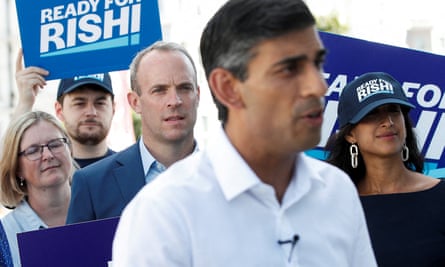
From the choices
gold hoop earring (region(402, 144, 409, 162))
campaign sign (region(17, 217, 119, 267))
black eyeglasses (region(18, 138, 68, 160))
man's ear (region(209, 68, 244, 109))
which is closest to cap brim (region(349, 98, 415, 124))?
gold hoop earring (region(402, 144, 409, 162))

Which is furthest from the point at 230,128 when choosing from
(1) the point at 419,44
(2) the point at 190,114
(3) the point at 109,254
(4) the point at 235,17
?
(1) the point at 419,44

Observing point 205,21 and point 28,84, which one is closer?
point 28,84

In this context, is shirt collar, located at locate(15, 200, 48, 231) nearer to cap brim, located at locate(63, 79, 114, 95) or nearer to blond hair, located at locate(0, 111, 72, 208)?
blond hair, located at locate(0, 111, 72, 208)

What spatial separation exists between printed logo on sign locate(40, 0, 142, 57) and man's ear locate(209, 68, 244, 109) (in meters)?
2.62

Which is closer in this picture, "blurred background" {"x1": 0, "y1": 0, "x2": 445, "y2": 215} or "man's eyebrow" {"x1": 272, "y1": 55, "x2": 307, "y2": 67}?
"man's eyebrow" {"x1": 272, "y1": 55, "x2": 307, "y2": 67}

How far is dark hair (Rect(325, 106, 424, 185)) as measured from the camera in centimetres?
407

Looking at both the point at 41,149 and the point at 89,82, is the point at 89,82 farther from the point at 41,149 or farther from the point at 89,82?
the point at 41,149

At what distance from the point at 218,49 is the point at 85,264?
148 centimetres

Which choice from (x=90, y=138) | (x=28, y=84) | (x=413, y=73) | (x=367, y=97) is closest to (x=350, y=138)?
(x=367, y=97)

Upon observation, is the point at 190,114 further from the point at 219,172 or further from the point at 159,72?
the point at 219,172

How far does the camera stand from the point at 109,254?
3377mm

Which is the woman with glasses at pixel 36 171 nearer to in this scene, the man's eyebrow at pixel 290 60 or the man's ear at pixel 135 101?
the man's ear at pixel 135 101

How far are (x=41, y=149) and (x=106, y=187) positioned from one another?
789 millimetres

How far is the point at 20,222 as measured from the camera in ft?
14.1
